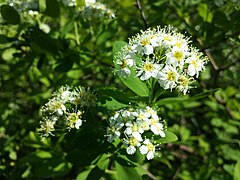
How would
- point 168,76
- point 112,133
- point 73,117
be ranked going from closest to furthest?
point 168,76 < point 112,133 < point 73,117

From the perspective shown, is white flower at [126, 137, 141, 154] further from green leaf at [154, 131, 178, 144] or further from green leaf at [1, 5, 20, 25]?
green leaf at [1, 5, 20, 25]

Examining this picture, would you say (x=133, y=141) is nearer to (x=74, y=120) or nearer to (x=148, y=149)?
(x=148, y=149)

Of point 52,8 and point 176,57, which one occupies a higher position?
point 52,8

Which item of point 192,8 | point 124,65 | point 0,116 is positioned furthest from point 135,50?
point 192,8

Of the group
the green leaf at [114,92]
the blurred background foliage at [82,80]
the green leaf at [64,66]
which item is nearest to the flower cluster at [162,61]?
the green leaf at [114,92]

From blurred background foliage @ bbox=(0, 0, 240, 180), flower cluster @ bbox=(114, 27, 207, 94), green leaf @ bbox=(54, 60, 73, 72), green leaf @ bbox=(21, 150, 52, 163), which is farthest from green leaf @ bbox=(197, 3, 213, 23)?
green leaf @ bbox=(21, 150, 52, 163)

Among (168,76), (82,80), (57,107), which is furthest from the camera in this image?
(82,80)

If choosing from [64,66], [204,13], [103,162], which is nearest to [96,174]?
[103,162]
